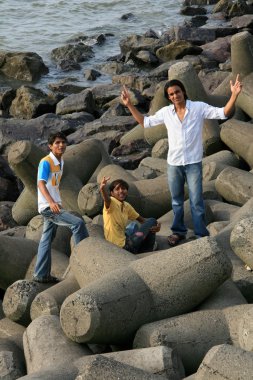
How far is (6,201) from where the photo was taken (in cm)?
1121

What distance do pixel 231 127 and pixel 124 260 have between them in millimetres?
4376

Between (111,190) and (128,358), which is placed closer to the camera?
(128,358)

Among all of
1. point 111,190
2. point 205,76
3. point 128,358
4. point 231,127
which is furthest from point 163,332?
point 205,76

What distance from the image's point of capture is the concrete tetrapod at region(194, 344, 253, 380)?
426 centimetres

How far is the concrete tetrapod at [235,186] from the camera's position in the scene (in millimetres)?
8289

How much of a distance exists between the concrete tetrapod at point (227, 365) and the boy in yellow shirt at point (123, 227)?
2747 mm

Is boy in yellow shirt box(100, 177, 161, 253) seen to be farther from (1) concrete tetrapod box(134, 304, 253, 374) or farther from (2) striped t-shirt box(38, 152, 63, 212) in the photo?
(1) concrete tetrapod box(134, 304, 253, 374)

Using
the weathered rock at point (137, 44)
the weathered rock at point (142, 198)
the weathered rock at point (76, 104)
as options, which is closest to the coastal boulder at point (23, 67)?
the weathered rock at point (137, 44)

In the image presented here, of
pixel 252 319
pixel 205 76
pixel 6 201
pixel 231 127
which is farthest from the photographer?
pixel 205 76

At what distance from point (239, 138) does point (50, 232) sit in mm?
3592

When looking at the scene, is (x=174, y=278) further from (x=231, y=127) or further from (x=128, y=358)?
(x=231, y=127)

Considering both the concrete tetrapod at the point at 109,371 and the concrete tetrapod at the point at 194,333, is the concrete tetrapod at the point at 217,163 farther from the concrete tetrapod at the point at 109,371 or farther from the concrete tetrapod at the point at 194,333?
the concrete tetrapod at the point at 109,371

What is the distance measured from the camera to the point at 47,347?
5398 mm

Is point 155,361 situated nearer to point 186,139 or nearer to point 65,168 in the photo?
point 186,139
